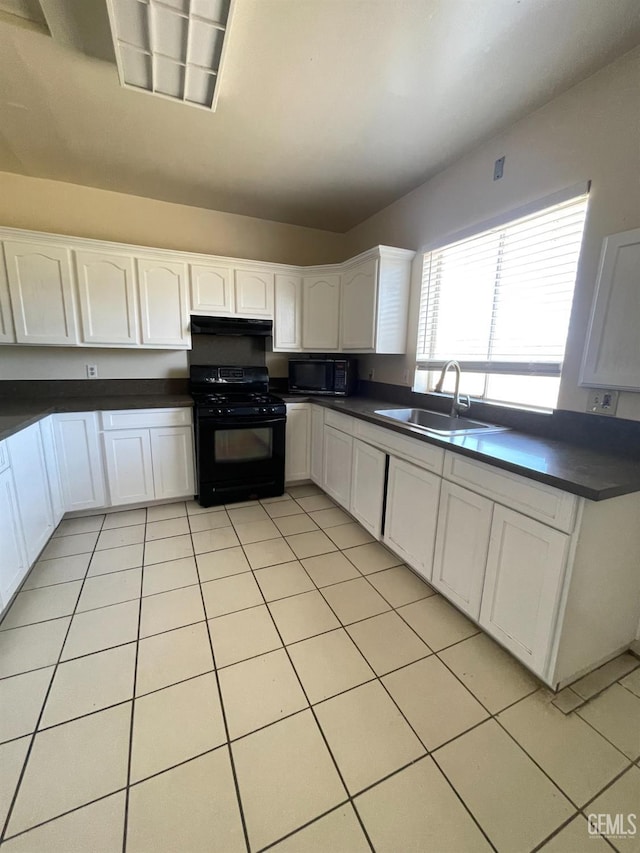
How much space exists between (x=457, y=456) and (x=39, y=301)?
3058mm

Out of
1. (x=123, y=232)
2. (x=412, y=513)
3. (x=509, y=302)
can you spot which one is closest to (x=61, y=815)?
(x=412, y=513)

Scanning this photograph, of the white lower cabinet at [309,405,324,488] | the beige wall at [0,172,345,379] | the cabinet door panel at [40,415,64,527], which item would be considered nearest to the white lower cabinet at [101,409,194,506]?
the cabinet door panel at [40,415,64,527]

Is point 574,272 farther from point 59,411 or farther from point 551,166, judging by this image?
point 59,411

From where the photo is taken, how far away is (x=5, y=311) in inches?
98.6

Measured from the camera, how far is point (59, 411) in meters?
2.48

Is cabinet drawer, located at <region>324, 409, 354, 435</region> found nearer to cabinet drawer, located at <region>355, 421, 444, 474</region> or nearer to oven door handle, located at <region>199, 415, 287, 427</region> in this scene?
cabinet drawer, located at <region>355, 421, 444, 474</region>

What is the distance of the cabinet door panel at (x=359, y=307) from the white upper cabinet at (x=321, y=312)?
0.09 m

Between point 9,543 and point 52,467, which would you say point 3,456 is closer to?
point 9,543

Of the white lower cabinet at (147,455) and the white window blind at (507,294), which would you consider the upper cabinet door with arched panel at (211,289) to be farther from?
the white window blind at (507,294)

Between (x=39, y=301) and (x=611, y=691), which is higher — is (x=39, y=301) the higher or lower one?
the higher one

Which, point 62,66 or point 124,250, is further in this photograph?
point 124,250

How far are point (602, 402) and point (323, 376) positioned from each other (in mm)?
2143

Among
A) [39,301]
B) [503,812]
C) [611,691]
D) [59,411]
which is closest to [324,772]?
[503,812]

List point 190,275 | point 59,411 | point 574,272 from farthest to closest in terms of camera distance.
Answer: point 190,275 < point 59,411 < point 574,272
